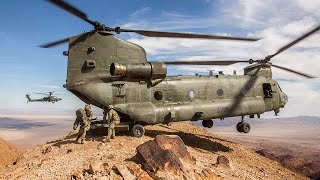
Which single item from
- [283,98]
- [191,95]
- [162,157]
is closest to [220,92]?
[191,95]

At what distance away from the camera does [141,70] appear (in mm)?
13750

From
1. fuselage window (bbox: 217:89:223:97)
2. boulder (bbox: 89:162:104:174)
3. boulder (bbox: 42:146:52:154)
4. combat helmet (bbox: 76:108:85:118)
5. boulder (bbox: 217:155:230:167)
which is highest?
fuselage window (bbox: 217:89:223:97)

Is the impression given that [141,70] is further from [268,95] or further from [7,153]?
[7,153]

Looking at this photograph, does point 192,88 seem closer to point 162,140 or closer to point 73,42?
point 162,140

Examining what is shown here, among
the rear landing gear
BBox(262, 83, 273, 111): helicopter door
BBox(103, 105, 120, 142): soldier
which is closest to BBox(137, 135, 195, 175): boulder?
BBox(103, 105, 120, 142): soldier

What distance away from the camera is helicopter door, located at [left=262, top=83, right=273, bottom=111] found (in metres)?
17.0

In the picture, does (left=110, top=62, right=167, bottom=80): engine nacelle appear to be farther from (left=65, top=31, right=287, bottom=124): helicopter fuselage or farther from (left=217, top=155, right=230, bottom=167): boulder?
(left=217, top=155, right=230, bottom=167): boulder

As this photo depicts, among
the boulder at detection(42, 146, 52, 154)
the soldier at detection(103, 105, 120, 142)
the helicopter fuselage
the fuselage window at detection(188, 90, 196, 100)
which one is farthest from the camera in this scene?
the fuselage window at detection(188, 90, 196, 100)

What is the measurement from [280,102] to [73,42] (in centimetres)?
1155

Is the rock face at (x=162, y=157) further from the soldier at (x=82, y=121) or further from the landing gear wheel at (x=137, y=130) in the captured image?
the soldier at (x=82, y=121)

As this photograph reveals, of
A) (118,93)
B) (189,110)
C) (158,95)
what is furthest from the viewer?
(189,110)

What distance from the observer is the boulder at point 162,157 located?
9.77 m

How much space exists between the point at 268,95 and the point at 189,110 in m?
5.11

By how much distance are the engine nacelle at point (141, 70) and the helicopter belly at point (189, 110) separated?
1265mm
